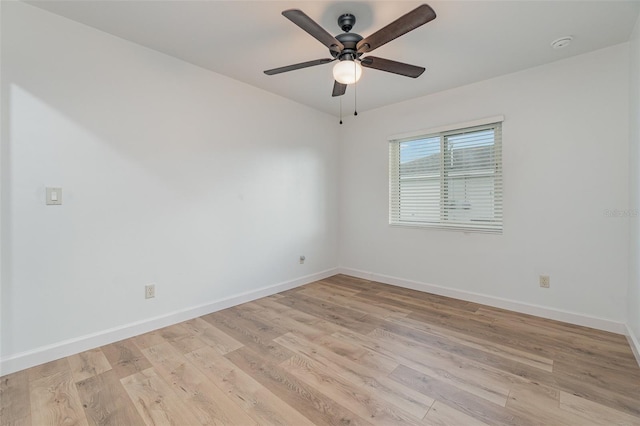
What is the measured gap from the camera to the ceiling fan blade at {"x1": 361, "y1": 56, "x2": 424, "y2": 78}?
206cm

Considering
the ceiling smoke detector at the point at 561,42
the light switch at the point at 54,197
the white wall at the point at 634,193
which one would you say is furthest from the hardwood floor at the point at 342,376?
the ceiling smoke detector at the point at 561,42

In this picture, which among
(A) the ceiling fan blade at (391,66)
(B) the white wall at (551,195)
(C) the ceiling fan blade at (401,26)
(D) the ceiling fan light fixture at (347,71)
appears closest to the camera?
(C) the ceiling fan blade at (401,26)

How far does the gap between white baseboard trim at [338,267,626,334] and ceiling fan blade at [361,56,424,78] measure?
2505 millimetres

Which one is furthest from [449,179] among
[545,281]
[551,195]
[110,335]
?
[110,335]

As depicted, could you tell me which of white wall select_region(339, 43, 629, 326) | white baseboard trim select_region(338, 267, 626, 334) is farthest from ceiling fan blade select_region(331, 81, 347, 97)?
white baseboard trim select_region(338, 267, 626, 334)

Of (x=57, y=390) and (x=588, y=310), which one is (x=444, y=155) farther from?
(x=57, y=390)

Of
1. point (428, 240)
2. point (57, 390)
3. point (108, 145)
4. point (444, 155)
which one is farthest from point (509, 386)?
point (108, 145)

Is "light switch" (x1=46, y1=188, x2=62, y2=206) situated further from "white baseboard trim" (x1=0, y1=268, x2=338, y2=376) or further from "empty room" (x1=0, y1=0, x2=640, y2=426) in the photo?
"white baseboard trim" (x1=0, y1=268, x2=338, y2=376)

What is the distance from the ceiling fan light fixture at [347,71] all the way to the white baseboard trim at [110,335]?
2.50 meters

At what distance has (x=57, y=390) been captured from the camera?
176cm

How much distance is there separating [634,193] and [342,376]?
2.67 m

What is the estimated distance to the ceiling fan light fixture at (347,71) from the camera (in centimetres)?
194

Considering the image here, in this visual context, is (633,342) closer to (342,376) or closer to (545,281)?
(545,281)

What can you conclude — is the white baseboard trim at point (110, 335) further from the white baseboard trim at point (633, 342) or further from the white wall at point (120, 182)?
the white baseboard trim at point (633, 342)
